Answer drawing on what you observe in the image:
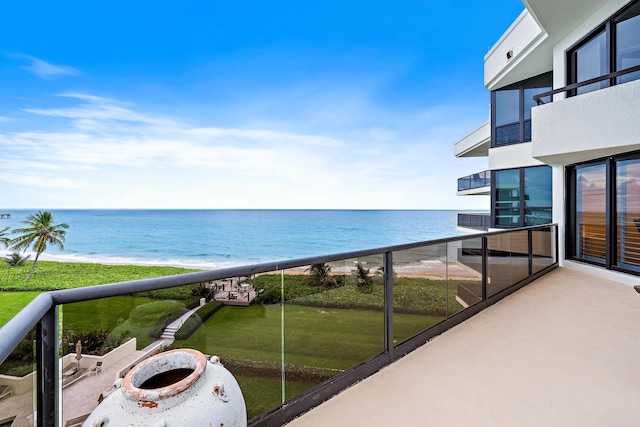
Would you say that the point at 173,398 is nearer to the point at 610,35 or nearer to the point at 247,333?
the point at 247,333

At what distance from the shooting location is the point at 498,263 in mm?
4422

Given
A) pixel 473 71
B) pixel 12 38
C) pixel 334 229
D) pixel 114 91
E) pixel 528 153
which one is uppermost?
pixel 12 38

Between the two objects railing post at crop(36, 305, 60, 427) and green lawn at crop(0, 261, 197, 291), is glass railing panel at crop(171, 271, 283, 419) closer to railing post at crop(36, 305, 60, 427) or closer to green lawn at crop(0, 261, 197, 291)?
railing post at crop(36, 305, 60, 427)

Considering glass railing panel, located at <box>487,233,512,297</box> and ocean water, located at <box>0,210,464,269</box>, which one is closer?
glass railing panel, located at <box>487,233,512,297</box>

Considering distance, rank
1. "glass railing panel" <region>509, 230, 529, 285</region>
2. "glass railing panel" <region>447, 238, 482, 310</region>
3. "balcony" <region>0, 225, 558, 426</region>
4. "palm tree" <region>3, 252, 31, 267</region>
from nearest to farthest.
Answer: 1. "balcony" <region>0, 225, 558, 426</region>
2. "glass railing panel" <region>447, 238, 482, 310</region>
3. "glass railing panel" <region>509, 230, 529, 285</region>
4. "palm tree" <region>3, 252, 31, 267</region>

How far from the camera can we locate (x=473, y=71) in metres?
25.4

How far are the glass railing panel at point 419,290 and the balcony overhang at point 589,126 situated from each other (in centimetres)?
413

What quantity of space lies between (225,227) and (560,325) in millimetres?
52873

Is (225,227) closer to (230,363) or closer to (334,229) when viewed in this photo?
(334,229)

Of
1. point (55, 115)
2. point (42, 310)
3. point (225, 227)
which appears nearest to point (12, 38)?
point (55, 115)

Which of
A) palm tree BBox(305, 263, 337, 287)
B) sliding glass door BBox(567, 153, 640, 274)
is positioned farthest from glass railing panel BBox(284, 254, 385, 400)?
sliding glass door BBox(567, 153, 640, 274)

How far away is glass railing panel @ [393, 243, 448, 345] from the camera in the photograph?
8.99ft

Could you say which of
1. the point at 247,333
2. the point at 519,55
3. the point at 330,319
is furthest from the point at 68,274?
the point at 519,55

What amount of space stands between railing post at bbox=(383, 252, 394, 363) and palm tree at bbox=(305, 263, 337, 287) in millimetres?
585
